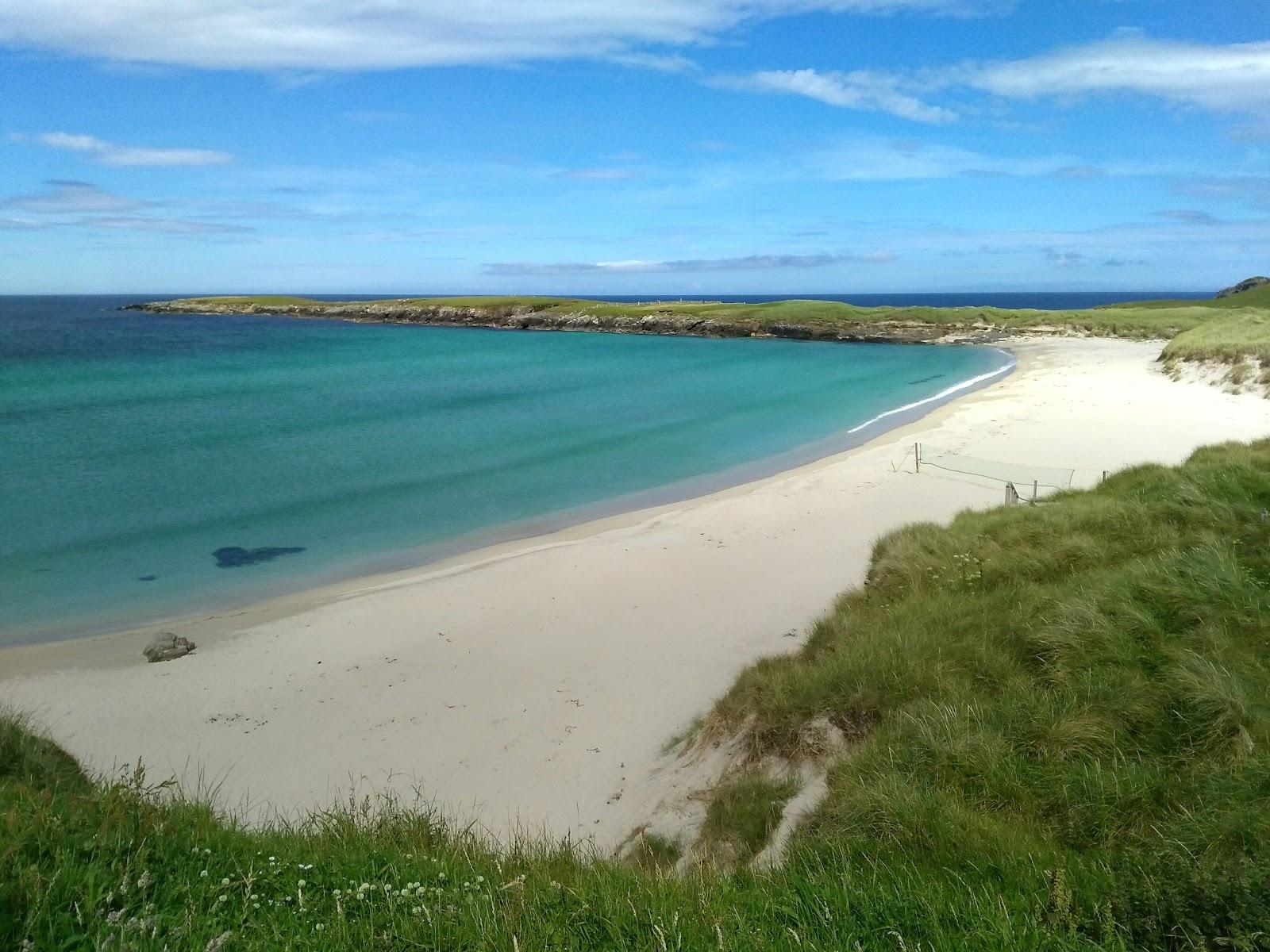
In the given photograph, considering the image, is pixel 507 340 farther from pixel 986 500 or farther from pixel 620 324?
pixel 986 500

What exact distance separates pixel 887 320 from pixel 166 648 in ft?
252

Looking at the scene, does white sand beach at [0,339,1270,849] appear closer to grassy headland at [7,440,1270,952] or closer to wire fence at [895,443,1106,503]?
wire fence at [895,443,1106,503]

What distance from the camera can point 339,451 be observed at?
2667 centimetres

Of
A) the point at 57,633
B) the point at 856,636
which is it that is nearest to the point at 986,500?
the point at 856,636

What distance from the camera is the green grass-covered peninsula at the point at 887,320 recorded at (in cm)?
3625

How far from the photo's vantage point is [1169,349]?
38562 mm

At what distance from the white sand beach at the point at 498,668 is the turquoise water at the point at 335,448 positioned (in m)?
2.41

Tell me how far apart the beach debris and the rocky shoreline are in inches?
2566

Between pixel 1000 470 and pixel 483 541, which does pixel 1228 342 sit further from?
pixel 483 541

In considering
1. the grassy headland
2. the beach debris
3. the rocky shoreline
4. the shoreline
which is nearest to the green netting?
the shoreline

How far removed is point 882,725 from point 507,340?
7979 centimetres

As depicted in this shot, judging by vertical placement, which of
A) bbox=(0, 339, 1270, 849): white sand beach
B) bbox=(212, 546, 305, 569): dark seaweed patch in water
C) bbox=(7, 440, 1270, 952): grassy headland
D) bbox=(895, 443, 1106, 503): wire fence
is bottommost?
bbox=(212, 546, 305, 569): dark seaweed patch in water

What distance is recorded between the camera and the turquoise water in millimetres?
15094

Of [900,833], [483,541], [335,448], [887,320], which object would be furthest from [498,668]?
[887,320]
